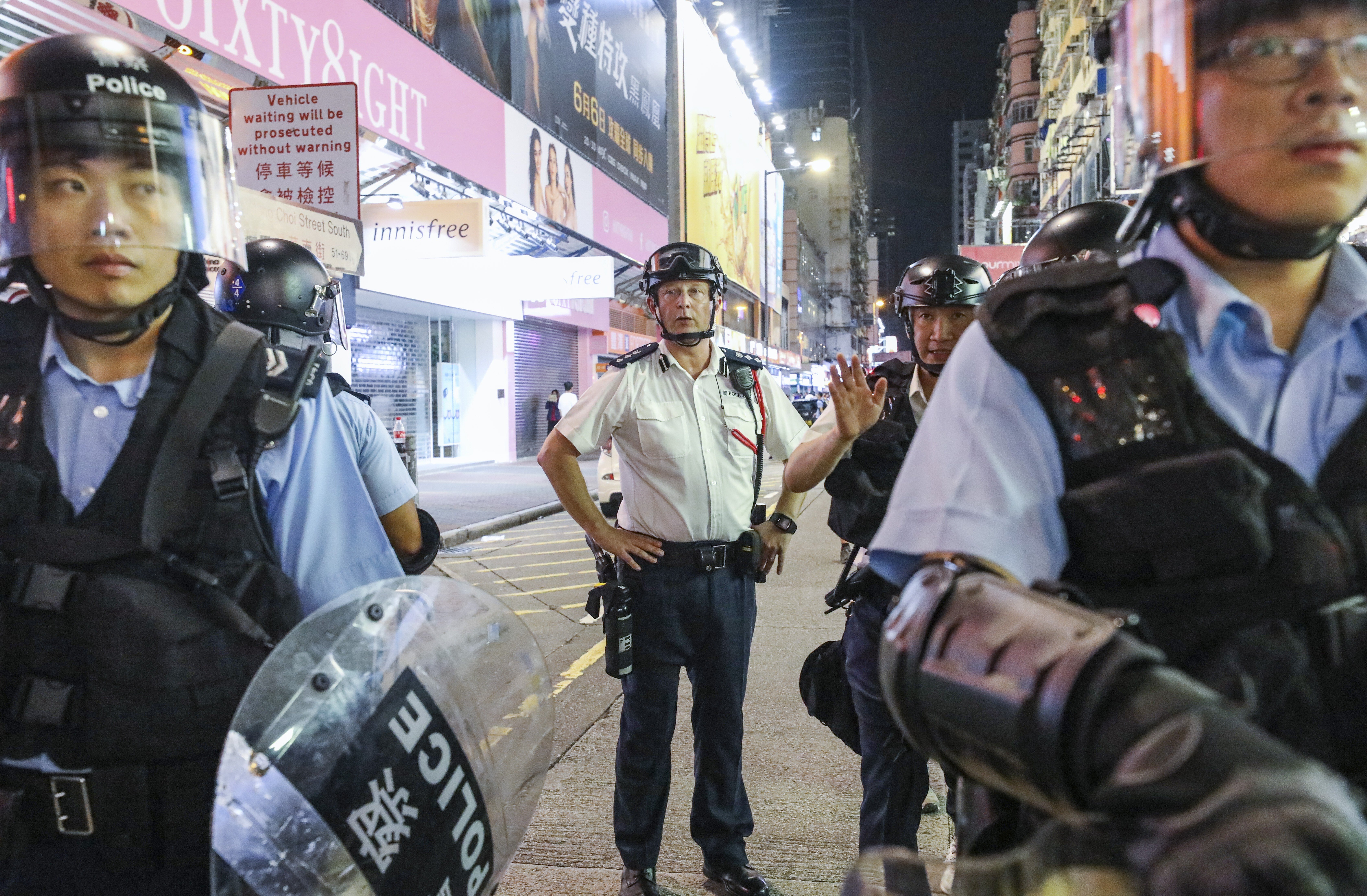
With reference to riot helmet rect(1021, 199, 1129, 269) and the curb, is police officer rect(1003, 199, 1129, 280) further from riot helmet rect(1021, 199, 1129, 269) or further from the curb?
the curb

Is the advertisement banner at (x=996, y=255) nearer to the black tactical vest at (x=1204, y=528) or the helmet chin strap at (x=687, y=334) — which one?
the helmet chin strap at (x=687, y=334)

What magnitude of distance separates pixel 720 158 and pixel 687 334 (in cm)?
2968

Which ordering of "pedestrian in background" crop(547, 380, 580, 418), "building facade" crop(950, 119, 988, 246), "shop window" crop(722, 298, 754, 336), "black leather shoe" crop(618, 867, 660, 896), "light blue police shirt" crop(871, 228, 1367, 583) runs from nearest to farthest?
"light blue police shirt" crop(871, 228, 1367, 583)
"black leather shoe" crop(618, 867, 660, 896)
"pedestrian in background" crop(547, 380, 580, 418)
"shop window" crop(722, 298, 754, 336)
"building facade" crop(950, 119, 988, 246)

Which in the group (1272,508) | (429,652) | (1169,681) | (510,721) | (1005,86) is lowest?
(510,721)

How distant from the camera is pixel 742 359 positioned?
12.0ft

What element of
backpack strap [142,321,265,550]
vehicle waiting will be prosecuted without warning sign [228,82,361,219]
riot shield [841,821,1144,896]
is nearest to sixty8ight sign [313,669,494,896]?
backpack strap [142,321,265,550]

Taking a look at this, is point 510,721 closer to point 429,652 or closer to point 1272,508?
point 429,652

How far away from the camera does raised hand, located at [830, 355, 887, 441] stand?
107 inches

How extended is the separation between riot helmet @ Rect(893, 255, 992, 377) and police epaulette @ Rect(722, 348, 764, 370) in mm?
581

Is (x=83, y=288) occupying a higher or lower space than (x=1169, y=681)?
higher

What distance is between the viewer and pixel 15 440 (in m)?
1.64

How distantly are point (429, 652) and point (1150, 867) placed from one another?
1167mm

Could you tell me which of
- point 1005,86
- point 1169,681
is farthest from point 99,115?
point 1005,86

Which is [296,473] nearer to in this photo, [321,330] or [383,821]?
[383,821]
